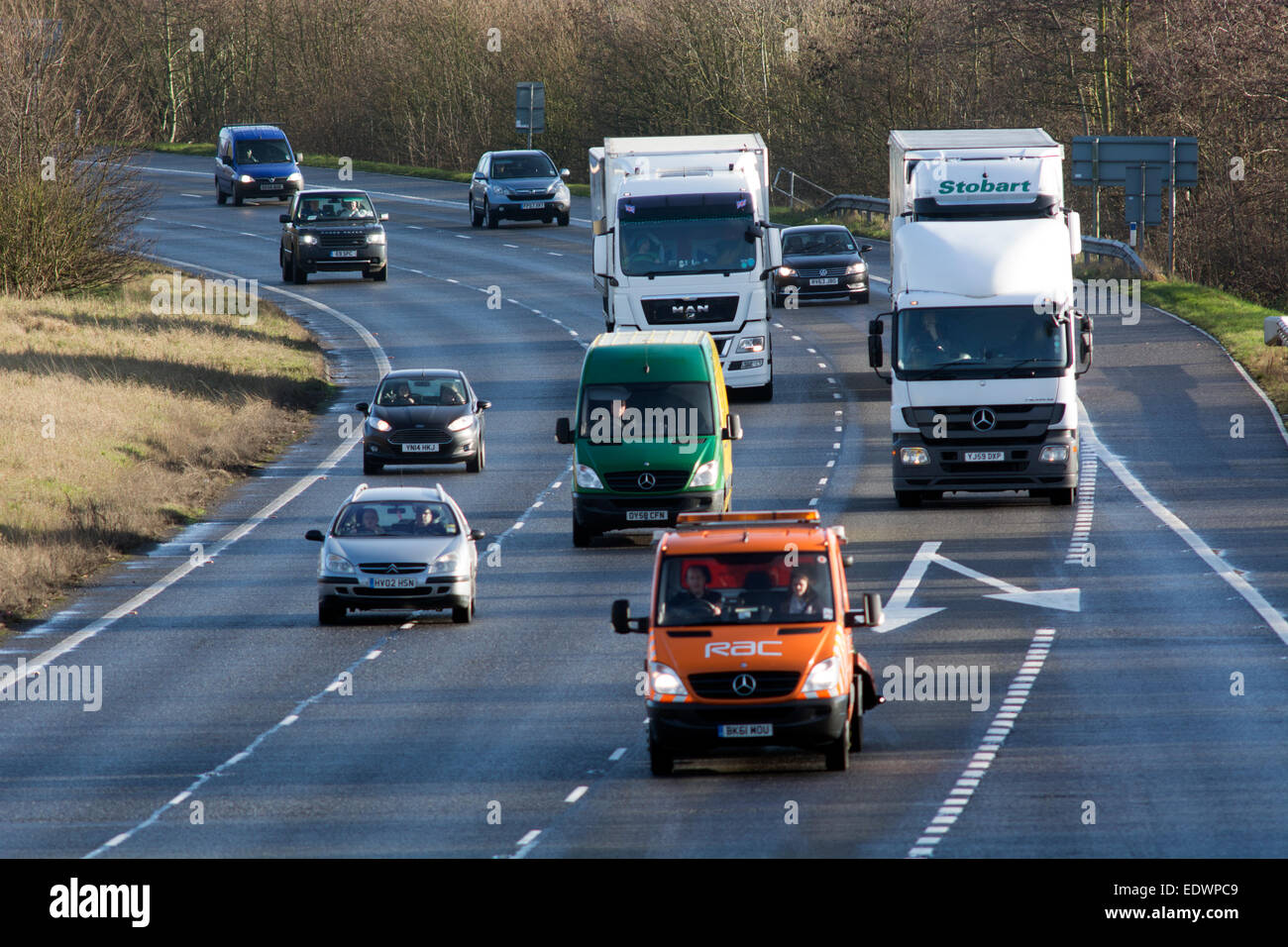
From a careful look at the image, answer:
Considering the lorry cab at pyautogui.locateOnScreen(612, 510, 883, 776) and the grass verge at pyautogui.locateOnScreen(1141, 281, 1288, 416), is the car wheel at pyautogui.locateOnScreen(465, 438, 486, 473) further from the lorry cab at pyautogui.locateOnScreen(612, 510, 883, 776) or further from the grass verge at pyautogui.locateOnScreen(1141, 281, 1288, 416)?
the lorry cab at pyautogui.locateOnScreen(612, 510, 883, 776)

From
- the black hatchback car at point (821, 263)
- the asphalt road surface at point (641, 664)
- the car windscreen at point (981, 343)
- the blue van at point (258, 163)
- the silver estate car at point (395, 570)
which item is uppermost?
the blue van at point (258, 163)

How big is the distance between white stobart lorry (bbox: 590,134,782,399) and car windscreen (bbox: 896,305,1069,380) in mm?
7863

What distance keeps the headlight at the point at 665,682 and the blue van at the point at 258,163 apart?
174 feet

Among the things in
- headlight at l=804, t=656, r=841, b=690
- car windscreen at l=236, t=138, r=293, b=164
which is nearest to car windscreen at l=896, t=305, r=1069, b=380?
headlight at l=804, t=656, r=841, b=690

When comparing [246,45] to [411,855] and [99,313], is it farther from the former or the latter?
[411,855]

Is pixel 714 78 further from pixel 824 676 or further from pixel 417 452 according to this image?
pixel 824 676

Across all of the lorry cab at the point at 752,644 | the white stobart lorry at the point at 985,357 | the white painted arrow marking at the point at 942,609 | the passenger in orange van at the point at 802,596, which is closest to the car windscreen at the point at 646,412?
the white stobart lorry at the point at 985,357

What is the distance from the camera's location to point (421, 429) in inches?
1253

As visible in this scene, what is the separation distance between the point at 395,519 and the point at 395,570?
1.04m

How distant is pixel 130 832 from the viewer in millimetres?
14523

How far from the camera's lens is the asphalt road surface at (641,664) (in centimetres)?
1416

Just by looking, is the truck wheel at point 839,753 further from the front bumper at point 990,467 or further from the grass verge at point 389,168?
the grass verge at point 389,168

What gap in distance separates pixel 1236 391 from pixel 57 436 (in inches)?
801

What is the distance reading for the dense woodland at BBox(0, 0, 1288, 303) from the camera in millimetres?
49688
